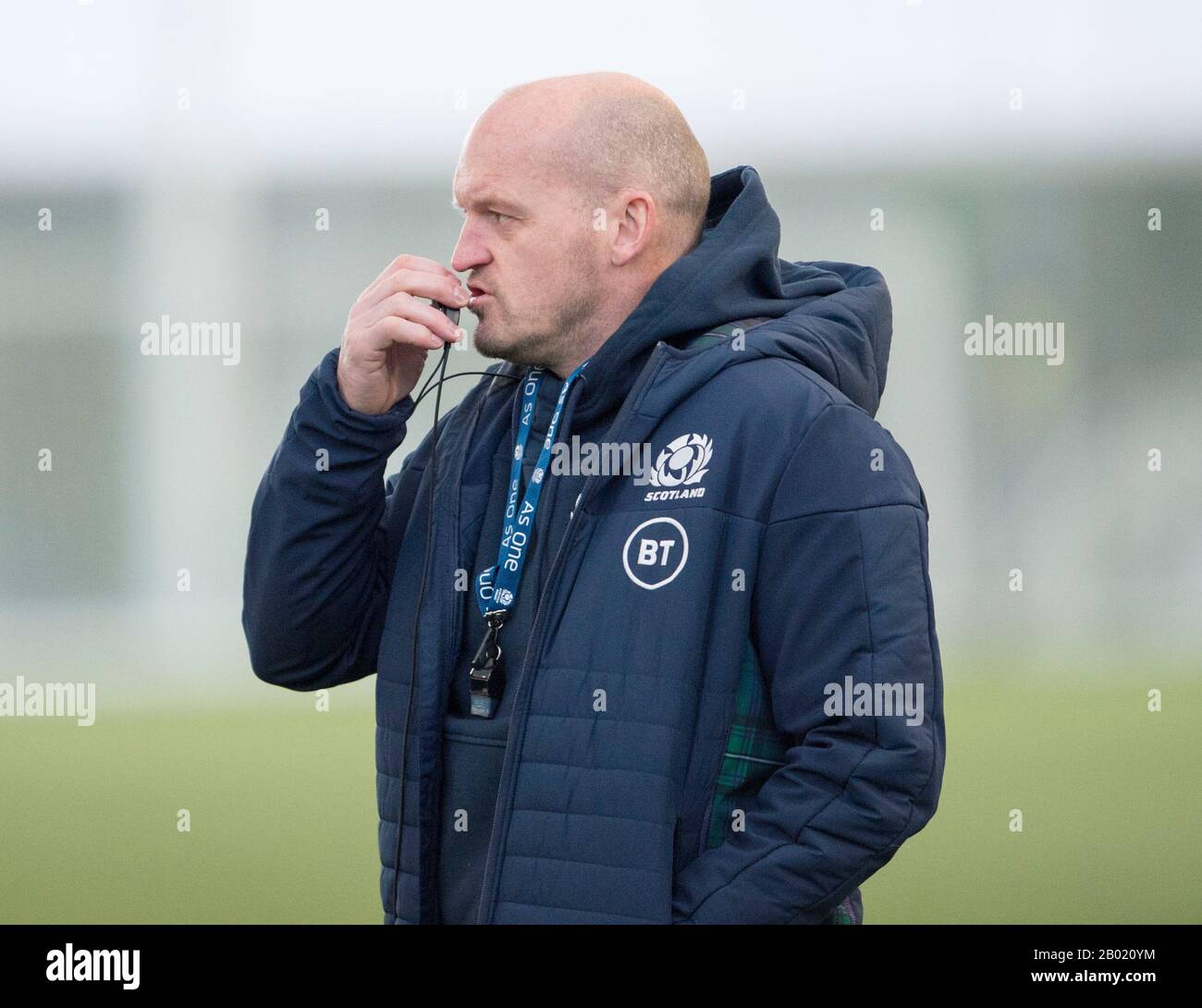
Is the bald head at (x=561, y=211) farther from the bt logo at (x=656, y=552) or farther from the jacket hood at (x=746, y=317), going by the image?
the bt logo at (x=656, y=552)

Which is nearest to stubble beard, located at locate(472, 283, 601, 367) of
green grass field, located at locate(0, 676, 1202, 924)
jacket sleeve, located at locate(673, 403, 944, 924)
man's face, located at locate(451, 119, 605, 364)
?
man's face, located at locate(451, 119, 605, 364)

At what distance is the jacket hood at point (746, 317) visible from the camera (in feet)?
5.56

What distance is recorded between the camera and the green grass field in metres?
4.35

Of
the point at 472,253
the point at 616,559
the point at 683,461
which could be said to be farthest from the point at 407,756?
the point at 472,253

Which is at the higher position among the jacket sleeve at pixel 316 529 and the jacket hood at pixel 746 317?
the jacket hood at pixel 746 317

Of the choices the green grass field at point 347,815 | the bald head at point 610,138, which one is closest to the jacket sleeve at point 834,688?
the bald head at point 610,138

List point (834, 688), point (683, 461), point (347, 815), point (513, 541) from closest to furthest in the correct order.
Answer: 1. point (834, 688)
2. point (683, 461)
3. point (513, 541)
4. point (347, 815)

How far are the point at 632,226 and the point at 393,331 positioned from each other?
35 centimetres

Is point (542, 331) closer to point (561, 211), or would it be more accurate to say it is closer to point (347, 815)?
point (561, 211)

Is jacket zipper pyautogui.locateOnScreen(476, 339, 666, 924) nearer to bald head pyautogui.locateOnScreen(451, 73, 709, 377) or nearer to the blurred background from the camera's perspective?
bald head pyautogui.locateOnScreen(451, 73, 709, 377)

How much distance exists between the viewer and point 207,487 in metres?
6.76

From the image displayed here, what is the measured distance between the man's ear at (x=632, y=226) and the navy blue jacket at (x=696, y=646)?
9cm

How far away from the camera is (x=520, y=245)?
68.5 inches
